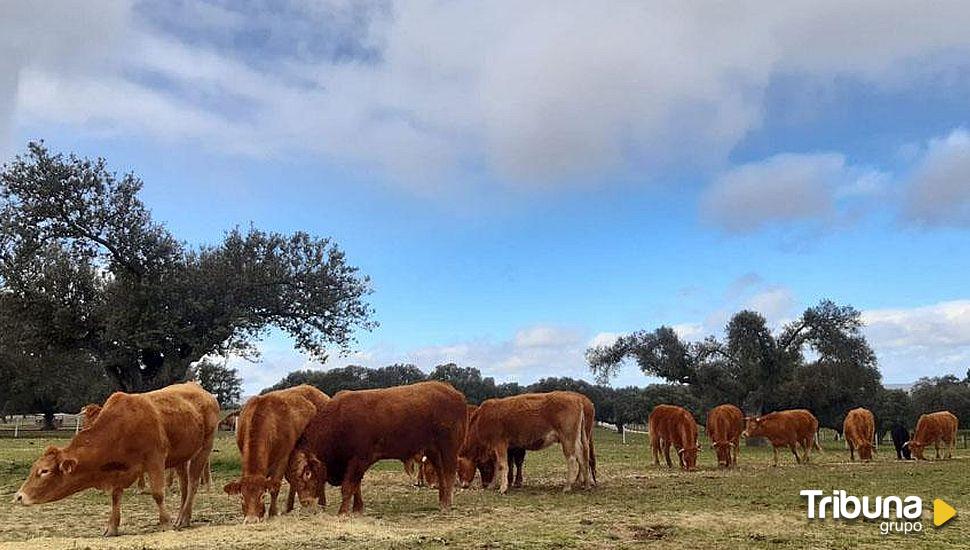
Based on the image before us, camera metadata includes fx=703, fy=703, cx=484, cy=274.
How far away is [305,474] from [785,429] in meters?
18.5

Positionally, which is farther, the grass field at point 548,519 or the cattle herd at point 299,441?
the cattle herd at point 299,441

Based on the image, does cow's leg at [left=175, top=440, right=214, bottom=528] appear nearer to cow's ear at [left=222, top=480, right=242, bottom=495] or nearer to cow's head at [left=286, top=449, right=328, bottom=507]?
cow's ear at [left=222, top=480, right=242, bottom=495]

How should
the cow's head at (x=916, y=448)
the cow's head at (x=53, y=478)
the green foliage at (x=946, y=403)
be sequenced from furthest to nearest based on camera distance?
the green foliage at (x=946, y=403), the cow's head at (x=916, y=448), the cow's head at (x=53, y=478)

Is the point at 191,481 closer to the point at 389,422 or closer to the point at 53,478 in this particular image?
the point at 53,478

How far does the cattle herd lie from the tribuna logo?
5.29 metres

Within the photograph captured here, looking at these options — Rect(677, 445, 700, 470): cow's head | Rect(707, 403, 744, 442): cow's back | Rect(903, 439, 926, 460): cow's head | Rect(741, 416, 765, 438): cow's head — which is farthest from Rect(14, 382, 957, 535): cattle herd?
Rect(903, 439, 926, 460): cow's head

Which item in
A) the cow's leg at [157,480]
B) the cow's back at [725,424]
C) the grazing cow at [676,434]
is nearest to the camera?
the cow's leg at [157,480]

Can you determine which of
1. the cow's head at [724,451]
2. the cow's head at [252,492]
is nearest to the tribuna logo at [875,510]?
the cow's head at [252,492]

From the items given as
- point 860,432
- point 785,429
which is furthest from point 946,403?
point 785,429

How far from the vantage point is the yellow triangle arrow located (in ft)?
34.1

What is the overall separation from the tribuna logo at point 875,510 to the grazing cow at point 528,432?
4881 mm

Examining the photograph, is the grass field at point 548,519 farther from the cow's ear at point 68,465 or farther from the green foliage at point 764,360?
the green foliage at point 764,360

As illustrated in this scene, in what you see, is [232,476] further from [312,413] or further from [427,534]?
[427,534]

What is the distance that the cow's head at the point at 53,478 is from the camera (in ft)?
31.1
